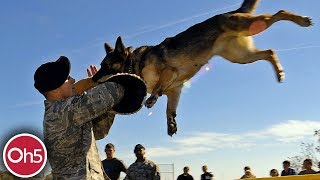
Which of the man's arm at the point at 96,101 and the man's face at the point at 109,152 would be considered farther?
the man's face at the point at 109,152

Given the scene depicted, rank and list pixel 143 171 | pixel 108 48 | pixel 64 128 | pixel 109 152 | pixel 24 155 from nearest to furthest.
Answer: pixel 24 155
pixel 64 128
pixel 108 48
pixel 143 171
pixel 109 152

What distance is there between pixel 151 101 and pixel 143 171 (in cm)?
168

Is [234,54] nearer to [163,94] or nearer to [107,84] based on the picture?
[163,94]

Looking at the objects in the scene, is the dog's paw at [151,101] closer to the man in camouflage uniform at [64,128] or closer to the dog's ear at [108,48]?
the dog's ear at [108,48]

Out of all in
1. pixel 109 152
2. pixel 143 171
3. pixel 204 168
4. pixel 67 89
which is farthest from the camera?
pixel 204 168

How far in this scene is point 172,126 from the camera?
8188mm

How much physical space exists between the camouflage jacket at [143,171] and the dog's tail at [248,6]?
11.3 feet

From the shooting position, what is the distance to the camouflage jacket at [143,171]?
9.13m

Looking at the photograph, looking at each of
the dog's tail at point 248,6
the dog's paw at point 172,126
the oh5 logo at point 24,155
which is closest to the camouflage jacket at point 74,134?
the oh5 logo at point 24,155

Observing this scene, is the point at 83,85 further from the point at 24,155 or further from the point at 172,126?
the point at 172,126

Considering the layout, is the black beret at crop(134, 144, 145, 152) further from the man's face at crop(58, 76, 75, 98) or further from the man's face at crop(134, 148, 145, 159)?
the man's face at crop(58, 76, 75, 98)

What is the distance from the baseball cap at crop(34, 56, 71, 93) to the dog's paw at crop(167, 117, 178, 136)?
529 centimetres

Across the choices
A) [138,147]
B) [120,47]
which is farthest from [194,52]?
[138,147]

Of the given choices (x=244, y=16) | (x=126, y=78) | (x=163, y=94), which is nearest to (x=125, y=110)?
(x=126, y=78)
